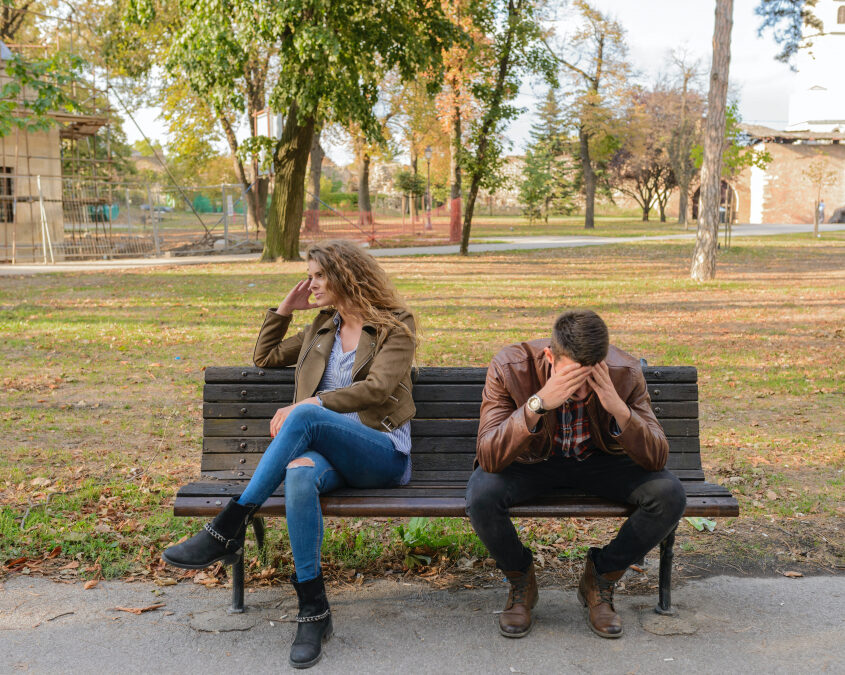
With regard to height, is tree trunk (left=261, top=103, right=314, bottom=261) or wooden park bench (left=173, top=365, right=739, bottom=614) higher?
tree trunk (left=261, top=103, right=314, bottom=261)

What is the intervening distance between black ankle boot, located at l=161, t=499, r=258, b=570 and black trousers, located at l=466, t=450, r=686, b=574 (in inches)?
34.4

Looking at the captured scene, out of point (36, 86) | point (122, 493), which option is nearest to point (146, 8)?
point (36, 86)

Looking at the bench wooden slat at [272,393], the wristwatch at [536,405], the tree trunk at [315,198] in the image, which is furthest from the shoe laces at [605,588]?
the tree trunk at [315,198]

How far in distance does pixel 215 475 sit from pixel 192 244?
81.1ft

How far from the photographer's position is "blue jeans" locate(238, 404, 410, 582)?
331 centimetres

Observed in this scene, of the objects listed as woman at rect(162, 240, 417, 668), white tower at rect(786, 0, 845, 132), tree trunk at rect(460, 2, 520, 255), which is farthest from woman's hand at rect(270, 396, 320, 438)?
white tower at rect(786, 0, 845, 132)

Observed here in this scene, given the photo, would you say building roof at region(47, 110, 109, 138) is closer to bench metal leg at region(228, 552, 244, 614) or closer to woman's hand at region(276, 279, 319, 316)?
woman's hand at region(276, 279, 319, 316)

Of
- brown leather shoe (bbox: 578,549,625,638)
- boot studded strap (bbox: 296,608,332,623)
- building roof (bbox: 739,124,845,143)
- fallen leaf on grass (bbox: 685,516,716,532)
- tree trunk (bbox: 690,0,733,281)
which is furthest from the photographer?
building roof (bbox: 739,124,845,143)

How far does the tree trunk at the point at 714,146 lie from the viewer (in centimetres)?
1602

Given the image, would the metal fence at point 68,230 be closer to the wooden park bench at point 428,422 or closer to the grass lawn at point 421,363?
the grass lawn at point 421,363

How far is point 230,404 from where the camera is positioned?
4.02 m

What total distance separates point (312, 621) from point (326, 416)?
2.56 feet

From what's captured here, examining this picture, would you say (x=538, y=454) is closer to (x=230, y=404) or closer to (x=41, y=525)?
(x=230, y=404)

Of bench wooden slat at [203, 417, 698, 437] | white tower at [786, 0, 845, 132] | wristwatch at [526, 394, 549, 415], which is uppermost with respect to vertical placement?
white tower at [786, 0, 845, 132]
